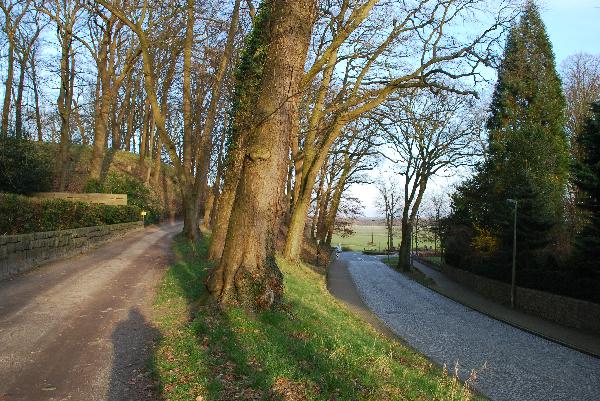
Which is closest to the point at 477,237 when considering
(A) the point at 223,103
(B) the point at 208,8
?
(A) the point at 223,103

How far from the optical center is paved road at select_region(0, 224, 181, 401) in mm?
5770

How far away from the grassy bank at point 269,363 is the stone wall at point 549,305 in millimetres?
14421

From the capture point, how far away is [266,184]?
29.7 ft

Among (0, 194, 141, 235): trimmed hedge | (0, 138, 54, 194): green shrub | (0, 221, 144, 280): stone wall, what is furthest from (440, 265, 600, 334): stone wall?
(0, 138, 54, 194): green shrub

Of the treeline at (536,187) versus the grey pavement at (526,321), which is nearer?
the grey pavement at (526,321)

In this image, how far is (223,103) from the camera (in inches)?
891

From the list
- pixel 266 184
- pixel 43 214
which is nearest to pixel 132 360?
pixel 266 184

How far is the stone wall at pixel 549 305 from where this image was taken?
2056 cm

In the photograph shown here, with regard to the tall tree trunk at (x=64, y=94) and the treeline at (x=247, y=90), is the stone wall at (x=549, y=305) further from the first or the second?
the tall tree trunk at (x=64, y=94)

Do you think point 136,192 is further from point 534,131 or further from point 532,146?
point 534,131

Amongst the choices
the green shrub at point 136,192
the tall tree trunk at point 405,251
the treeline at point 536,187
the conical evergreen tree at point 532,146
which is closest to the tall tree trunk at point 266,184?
the treeline at point 536,187

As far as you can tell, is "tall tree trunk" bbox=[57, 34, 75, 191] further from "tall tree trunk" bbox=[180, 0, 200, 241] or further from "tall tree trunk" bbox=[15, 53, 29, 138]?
"tall tree trunk" bbox=[180, 0, 200, 241]

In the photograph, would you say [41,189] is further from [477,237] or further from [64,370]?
[477,237]

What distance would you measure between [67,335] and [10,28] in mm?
20841
